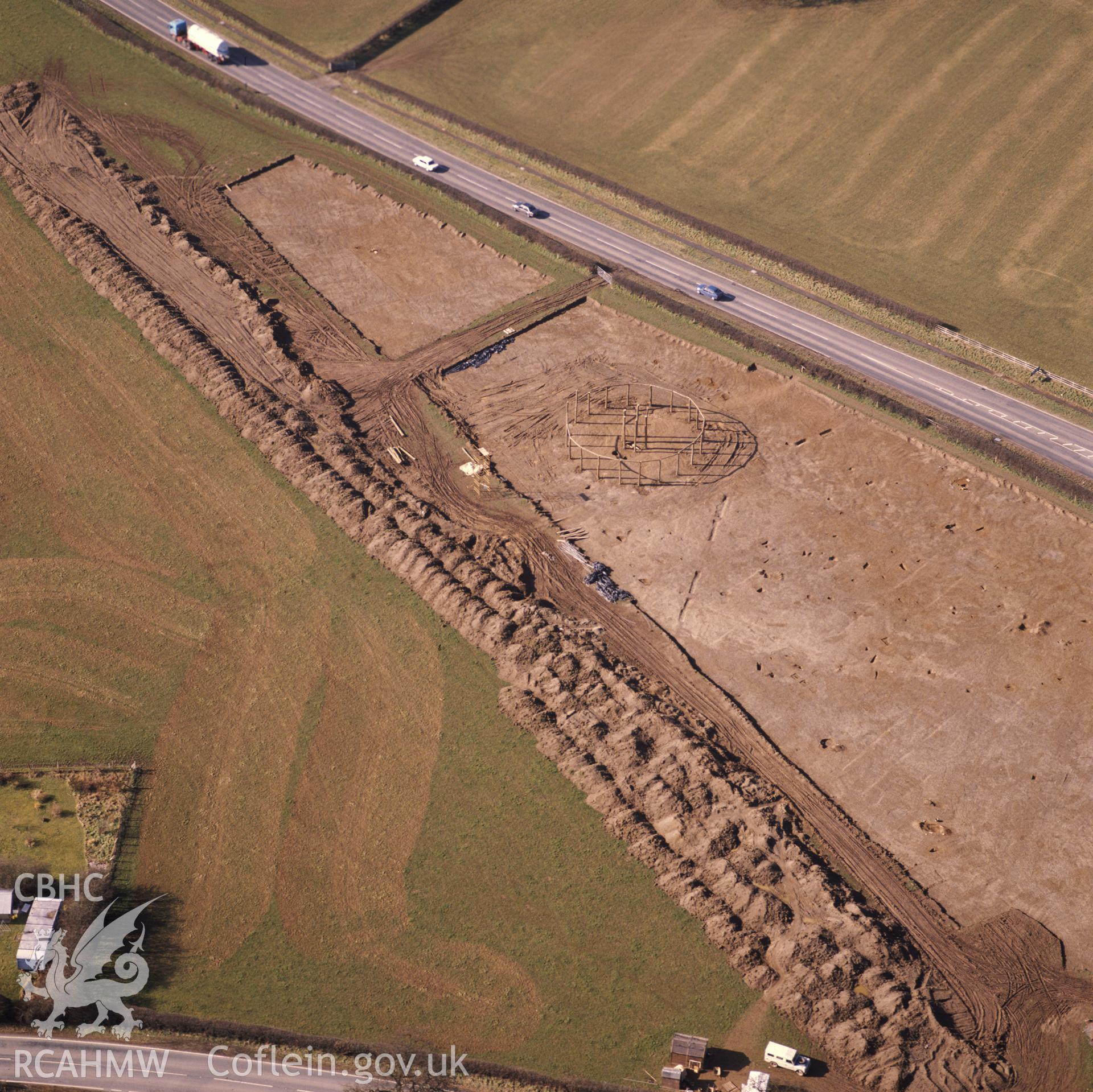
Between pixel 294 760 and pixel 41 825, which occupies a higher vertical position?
pixel 294 760

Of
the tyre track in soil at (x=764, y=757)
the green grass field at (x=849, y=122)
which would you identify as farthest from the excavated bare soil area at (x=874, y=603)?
the green grass field at (x=849, y=122)

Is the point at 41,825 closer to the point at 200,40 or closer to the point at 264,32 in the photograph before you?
the point at 200,40

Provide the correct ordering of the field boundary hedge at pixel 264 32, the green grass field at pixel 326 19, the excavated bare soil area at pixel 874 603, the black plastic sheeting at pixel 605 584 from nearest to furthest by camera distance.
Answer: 1. the excavated bare soil area at pixel 874 603
2. the black plastic sheeting at pixel 605 584
3. the field boundary hedge at pixel 264 32
4. the green grass field at pixel 326 19

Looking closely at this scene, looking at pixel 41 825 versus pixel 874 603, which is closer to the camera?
A: pixel 41 825

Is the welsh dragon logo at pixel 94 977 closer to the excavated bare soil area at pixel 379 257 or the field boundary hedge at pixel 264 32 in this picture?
the excavated bare soil area at pixel 379 257

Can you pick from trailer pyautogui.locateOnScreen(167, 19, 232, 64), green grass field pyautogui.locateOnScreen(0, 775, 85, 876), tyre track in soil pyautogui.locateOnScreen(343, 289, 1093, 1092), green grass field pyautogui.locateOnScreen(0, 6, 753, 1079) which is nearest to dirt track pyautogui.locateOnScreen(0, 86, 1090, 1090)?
tyre track in soil pyautogui.locateOnScreen(343, 289, 1093, 1092)

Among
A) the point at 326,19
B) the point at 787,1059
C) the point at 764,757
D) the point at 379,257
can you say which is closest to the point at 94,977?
the point at 787,1059

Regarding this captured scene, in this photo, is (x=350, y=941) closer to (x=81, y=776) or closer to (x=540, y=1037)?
(x=540, y=1037)
